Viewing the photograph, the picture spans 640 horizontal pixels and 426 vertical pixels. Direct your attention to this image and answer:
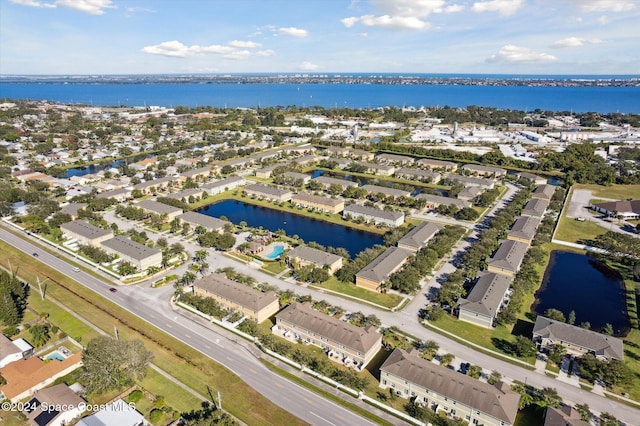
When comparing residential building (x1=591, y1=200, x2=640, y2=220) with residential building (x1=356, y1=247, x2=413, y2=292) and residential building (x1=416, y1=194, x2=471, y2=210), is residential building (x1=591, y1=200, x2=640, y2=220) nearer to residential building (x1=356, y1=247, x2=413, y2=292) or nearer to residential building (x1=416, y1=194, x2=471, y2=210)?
residential building (x1=416, y1=194, x2=471, y2=210)

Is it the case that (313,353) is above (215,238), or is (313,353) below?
below

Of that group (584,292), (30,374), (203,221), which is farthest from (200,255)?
(584,292)

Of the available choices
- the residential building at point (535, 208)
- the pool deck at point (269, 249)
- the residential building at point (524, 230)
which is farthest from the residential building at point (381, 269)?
the residential building at point (535, 208)

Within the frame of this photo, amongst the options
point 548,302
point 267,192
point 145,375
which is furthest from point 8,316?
point 548,302

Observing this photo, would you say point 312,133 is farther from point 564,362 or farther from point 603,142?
point 564,362

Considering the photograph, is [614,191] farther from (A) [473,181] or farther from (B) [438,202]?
(B) [438,202]

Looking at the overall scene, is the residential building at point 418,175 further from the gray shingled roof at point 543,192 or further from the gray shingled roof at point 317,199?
the gray shingled roof at point 317,199

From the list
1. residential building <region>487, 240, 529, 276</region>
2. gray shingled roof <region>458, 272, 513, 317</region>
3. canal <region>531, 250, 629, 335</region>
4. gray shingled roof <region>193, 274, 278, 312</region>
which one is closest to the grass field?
gray shingled roof <region>193, 274, 278, 312</region>
